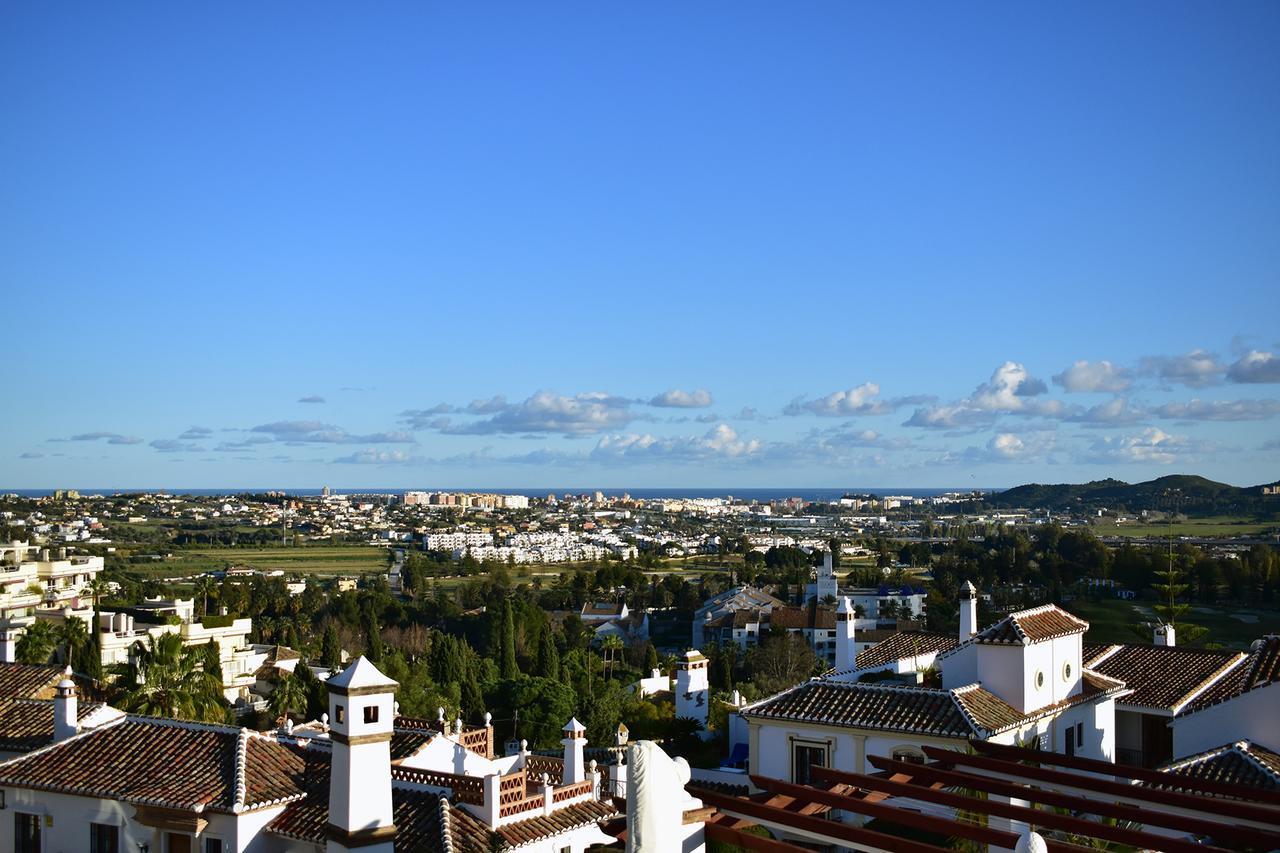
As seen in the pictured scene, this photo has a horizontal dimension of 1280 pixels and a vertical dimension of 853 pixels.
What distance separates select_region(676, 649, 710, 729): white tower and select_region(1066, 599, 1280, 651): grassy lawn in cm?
2120

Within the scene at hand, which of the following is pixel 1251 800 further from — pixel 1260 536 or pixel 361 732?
pixel 1260 536

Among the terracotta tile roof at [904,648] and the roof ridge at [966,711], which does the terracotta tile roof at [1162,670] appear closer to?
the terracotta tile roof at [904,648]

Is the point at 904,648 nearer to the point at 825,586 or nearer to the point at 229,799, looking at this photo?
the point at 229,799

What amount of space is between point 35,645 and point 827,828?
3216 cm

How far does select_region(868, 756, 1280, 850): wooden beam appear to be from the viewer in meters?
4.45

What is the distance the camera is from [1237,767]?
13.9 meters

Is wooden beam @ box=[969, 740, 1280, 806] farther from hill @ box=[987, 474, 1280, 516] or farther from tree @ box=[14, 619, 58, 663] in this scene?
hill @ box=[987, 474, 1280, 516]

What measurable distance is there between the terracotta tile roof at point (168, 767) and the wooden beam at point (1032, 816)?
11.0 meters

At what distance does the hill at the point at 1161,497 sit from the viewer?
93.2 metres

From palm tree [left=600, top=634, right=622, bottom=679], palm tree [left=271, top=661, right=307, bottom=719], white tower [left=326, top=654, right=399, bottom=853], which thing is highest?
white tower [left=326, top=654, right=399, bottom=853]

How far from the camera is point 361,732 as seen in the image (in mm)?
11016

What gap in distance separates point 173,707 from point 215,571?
A: 2697 inches

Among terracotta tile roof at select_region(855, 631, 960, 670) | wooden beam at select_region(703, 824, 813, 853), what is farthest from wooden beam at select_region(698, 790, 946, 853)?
terracotta tile roof at select_region(855, 631, 960, 670)

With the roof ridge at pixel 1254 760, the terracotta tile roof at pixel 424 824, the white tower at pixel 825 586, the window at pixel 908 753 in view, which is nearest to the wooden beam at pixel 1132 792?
the terracotta tile roof at pixel 424 824
